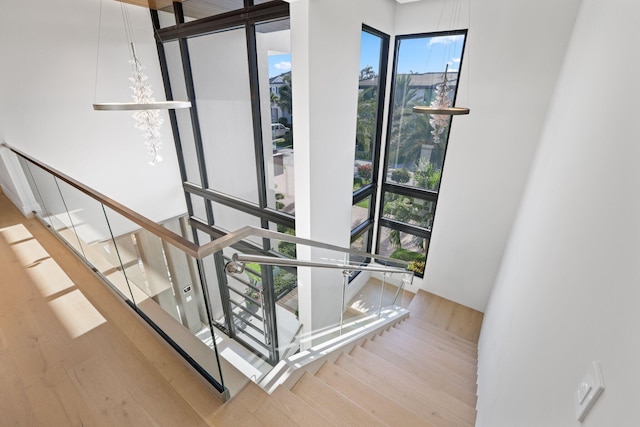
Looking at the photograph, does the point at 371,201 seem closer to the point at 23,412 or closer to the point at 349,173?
the point at 349,173

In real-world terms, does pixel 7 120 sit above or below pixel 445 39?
below

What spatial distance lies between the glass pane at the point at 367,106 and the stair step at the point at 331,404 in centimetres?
349

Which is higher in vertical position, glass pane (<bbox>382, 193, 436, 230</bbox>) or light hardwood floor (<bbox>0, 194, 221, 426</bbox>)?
light hardwood floor (<bbox>0, 194, 221, 426</bbox>)

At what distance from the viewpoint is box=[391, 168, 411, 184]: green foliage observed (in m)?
5.41

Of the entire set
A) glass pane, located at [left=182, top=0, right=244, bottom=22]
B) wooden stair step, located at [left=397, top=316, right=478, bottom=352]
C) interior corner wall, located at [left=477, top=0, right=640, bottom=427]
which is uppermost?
glass pane, located at [left=182, top=0, right=244, bottom=22]

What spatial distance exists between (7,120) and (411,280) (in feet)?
21.8

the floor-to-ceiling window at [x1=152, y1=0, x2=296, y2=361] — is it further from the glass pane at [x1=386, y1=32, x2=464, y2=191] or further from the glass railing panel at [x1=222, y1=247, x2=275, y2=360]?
the glass pane at [x1=386, y1=32, x2=464, y2=191]

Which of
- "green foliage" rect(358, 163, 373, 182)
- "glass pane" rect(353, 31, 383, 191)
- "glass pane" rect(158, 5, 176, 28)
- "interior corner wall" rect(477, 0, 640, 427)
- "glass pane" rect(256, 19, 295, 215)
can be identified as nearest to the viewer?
"interior corner wall" rect(477, 0, 640, 427)

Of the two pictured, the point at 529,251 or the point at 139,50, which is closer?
the point at 529,251

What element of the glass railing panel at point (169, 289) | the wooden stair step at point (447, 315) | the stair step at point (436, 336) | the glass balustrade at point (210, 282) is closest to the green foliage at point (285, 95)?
the glass balustrade at point (210, 282)

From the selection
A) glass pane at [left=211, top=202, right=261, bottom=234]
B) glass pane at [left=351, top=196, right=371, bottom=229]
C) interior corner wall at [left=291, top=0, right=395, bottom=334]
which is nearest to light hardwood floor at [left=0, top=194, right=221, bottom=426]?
interior corner wall at [left=291, top=0, right=395, bottom=334]

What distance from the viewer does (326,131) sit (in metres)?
3.57

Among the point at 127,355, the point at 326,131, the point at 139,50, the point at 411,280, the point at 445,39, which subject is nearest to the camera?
the point at 127,355

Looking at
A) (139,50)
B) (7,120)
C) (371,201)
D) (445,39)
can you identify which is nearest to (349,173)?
(371,201)
